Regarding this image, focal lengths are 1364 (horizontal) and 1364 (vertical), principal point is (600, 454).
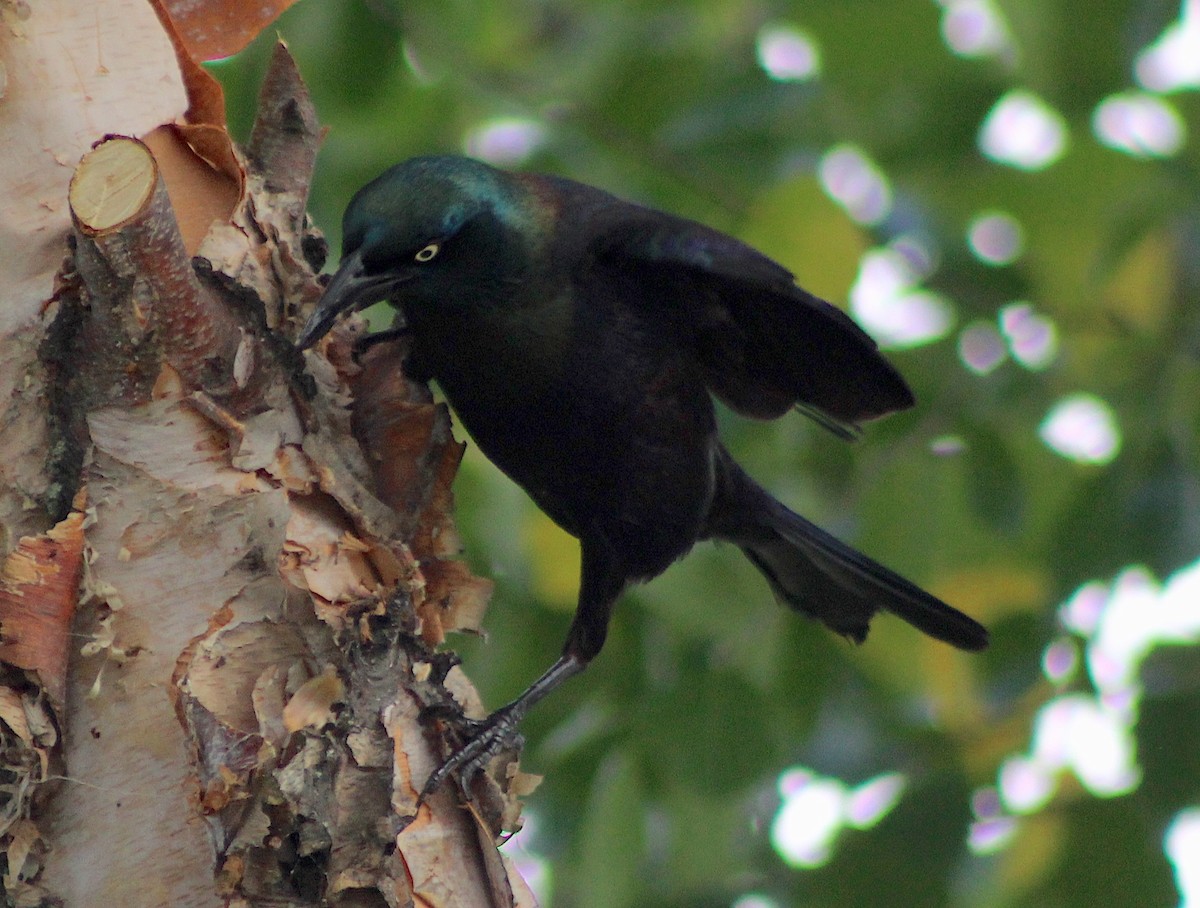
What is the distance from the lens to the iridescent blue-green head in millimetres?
2252

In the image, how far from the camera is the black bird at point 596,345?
2.36m

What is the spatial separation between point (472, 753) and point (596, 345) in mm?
1027

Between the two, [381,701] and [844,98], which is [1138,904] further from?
[844,98]

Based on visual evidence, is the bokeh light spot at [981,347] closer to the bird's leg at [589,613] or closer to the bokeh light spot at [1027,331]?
the bokeh light spot at [1027,331]

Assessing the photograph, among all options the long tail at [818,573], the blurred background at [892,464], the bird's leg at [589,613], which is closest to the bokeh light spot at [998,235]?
the blurred background at [892,464]

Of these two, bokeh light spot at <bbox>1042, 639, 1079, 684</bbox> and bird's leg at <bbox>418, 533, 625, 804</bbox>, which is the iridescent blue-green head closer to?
bird's leg at <bbox>418, 533, 625, 804</bbox>

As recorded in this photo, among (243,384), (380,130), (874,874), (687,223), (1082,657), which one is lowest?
(874,874)

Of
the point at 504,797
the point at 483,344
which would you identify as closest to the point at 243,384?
the point at 504,797

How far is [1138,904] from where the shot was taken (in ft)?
7.59

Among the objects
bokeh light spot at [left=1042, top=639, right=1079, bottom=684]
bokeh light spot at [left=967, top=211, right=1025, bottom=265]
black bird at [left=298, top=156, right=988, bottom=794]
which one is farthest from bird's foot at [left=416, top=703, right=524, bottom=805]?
bokeh light spot at [left=967, top=211, right=1025, bottom=265]

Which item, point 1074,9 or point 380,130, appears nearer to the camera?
point 1074,9

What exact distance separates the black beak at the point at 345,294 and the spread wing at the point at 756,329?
0.47 m

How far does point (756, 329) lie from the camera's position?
264 cm

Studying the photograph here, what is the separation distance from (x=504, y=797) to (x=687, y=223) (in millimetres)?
1084
